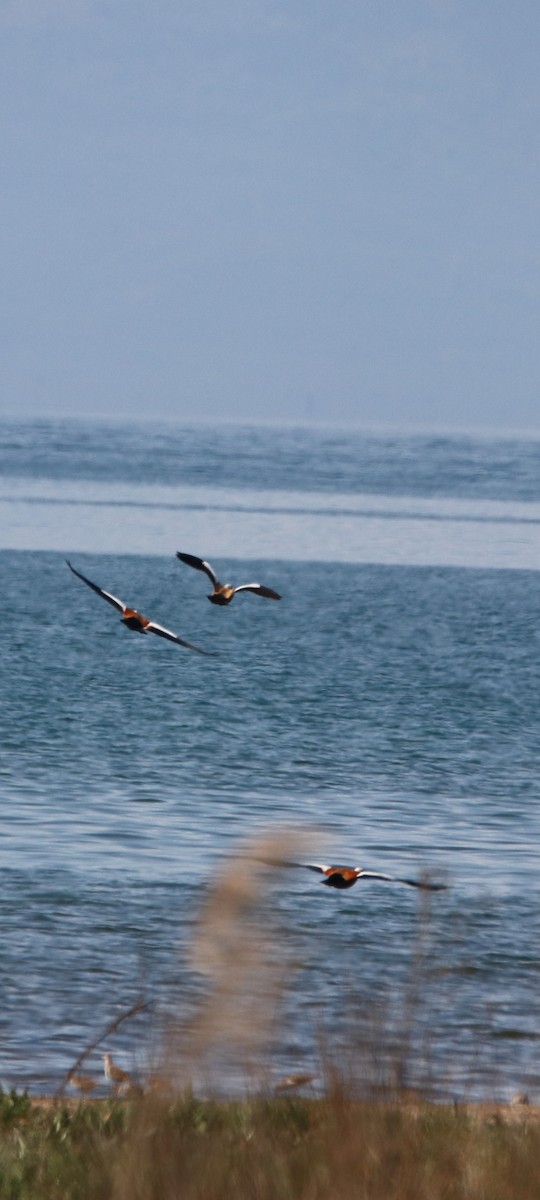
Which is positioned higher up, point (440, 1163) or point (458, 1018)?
point (440, 1163)

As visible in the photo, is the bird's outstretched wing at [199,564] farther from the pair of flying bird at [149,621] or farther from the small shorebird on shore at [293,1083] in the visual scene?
the small shorebird on shore at [293,1083]

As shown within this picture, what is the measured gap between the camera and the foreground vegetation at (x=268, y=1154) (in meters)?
5.28

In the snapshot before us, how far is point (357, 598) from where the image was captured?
41750 mm

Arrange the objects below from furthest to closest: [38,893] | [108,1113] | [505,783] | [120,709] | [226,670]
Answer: [226,670]
[120,709]
[505,783]
[38,893]
[108,1113]

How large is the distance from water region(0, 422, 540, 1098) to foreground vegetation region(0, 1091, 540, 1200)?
240 millimetres

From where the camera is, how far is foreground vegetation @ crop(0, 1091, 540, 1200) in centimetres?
528

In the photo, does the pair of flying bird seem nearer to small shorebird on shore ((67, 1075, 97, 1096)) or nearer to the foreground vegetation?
the foreground vegetation

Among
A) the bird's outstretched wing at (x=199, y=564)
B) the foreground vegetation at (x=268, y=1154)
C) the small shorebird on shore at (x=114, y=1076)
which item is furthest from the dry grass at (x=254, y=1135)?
the bird's outstretched wing at (x=199, y=564)

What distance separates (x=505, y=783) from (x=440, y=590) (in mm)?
27117

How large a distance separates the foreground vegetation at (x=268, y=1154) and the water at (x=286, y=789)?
24 cm

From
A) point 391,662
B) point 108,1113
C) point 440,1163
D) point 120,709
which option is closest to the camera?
point 440,1163

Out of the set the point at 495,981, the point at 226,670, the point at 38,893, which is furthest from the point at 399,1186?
the point at 226,670

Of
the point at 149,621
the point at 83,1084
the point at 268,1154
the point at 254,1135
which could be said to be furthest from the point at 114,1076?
the point at 268,1154

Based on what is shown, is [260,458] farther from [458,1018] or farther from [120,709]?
[458,1018]
